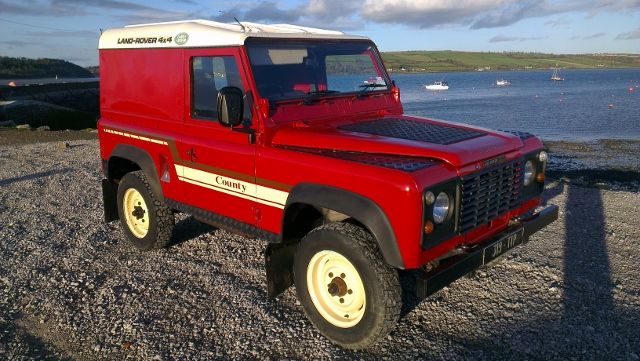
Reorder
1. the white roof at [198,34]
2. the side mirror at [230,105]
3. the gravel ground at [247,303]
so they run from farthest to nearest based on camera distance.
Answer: the white roof at [198,34] → the side mirror at [230,105] → the gravel ground at [247,303]

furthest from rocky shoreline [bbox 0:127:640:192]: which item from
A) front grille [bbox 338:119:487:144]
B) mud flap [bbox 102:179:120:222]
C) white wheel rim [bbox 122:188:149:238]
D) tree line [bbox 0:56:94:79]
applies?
tree line [bbox 0:56:94:79]

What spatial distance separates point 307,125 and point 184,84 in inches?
53.2

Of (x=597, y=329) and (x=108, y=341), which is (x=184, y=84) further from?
(x=597, y=329)

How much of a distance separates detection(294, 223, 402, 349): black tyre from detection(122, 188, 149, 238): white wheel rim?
2611mm

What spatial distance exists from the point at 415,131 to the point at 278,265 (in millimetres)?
1612

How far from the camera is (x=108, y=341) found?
4.11 metres

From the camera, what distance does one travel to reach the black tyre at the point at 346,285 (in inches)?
140

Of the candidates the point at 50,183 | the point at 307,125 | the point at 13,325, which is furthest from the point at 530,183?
the point at 50,183

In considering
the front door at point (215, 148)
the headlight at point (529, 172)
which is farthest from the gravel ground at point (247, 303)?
the headlight at point (529, 172)

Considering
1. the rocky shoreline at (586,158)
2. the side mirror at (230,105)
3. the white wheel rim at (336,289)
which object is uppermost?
the side mirror at (230,105)

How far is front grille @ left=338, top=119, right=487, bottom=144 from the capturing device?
4105mm

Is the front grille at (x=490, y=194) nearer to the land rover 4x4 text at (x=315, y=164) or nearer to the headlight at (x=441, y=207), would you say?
the land rover 4x4 text at (x=315, y=164)

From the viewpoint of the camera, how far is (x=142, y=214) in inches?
235

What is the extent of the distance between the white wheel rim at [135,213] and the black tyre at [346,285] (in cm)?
261
